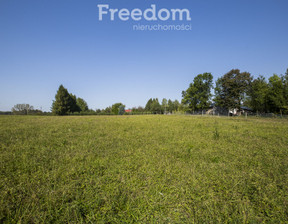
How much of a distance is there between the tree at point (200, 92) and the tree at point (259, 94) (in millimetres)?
12130

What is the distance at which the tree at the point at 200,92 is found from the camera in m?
46.2

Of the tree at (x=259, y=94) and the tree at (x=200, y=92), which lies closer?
the tree at (x=259, y=94)

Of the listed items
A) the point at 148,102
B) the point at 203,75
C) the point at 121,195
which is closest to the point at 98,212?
the point at 121,195

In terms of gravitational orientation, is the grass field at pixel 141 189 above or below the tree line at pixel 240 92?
below

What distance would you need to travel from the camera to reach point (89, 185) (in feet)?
7.36

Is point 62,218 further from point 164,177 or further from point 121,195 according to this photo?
point 164,177

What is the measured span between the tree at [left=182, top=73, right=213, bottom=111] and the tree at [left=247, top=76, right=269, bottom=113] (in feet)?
39.8

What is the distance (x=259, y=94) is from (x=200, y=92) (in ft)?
55.9

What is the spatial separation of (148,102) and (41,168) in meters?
90.2

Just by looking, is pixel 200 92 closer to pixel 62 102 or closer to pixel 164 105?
pixel 164 105

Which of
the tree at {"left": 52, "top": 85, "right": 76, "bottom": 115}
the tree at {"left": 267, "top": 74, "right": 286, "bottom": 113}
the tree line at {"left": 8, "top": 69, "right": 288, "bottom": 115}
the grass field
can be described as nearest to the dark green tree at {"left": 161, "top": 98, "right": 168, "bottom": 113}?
the tree line at {"left": 8, "top": 69, "right": 288, "bottom": 115}

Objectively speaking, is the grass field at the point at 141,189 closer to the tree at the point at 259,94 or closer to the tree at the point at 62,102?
the tree at the point at 259,94

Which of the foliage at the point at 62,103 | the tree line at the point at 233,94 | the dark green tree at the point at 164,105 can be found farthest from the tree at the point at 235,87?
the foliage at the point at 62,103

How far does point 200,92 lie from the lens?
155 ft
